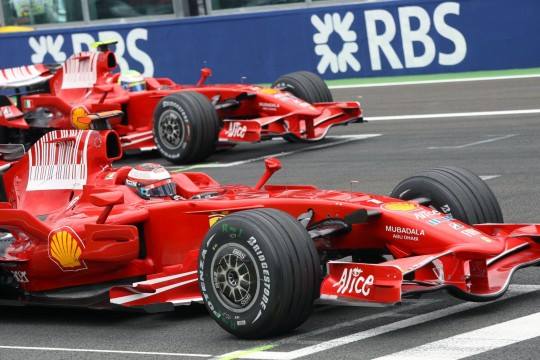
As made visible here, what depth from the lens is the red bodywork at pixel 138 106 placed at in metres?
17.9

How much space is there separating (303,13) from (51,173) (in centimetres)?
1549

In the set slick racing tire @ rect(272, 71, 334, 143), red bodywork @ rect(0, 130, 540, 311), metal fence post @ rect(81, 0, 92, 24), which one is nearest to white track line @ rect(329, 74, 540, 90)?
slick racing tire @ rect(272, 71, 334, 143)

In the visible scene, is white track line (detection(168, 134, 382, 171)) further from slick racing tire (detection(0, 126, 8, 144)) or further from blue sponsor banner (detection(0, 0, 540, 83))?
blue sponsor banner (detection(0, 0, 540, 83))

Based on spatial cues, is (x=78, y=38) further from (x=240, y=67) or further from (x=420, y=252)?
(x=420, y=252)

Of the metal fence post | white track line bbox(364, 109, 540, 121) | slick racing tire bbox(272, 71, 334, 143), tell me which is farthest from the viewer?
the metal fence post

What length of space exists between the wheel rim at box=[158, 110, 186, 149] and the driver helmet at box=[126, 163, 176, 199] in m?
7.99

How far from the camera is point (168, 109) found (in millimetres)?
17797

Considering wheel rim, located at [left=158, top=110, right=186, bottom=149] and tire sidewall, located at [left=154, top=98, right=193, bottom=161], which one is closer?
tire sidewall, located at [left=154, top=98, right=193, bottom=161]

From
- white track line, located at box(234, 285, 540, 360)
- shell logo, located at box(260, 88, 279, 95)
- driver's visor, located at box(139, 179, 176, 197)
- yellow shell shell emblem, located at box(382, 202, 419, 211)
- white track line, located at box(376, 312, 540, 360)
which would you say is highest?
driver's visor, located at box(139, 179, 176, 197)

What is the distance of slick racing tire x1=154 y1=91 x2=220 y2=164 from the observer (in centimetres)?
1753

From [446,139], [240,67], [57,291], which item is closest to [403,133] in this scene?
[446,139]

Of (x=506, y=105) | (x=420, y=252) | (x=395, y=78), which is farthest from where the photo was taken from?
(x=395, y=78)

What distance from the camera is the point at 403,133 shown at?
18953 mm

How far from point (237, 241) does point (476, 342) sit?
1.62 metres
